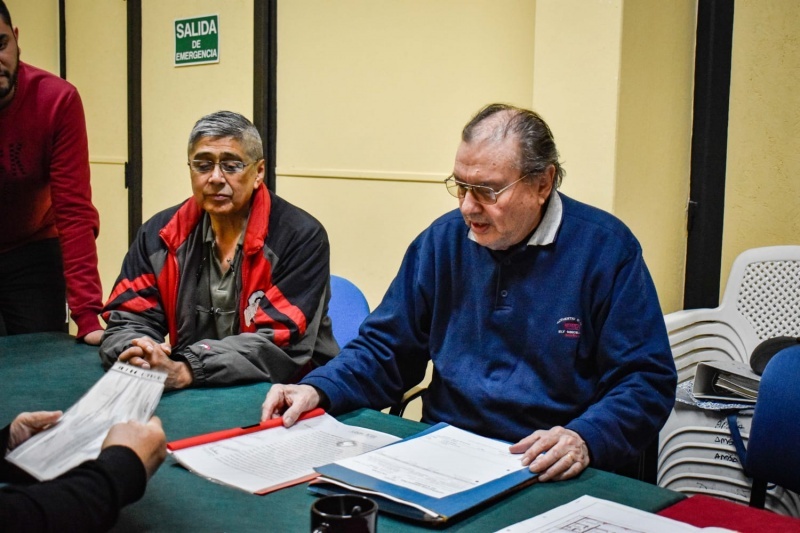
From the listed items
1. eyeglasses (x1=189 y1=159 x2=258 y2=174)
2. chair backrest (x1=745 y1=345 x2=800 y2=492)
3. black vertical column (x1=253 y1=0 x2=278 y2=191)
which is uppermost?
black vertical column (x1=253 y1=0 x2=278 y2=191)

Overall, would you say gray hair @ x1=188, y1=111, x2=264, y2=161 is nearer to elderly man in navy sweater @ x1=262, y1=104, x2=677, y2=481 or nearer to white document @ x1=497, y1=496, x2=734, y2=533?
elderly man in navy sweater @ x1=262, y1=104, x2=677, y2=481

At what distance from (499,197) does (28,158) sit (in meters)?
1.56

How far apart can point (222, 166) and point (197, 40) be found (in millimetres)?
2059

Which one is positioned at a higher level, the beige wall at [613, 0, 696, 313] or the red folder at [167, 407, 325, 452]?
the beige wall at [613, 0, 696, 313]

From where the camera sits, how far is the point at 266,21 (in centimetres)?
371

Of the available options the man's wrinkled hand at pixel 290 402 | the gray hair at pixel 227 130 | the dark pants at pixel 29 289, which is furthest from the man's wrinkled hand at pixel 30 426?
the dark pants at pixel 29 289

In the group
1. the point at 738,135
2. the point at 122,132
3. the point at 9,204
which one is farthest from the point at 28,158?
the point at 738,135

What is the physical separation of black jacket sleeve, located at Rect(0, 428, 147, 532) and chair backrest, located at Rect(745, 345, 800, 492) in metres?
1.25

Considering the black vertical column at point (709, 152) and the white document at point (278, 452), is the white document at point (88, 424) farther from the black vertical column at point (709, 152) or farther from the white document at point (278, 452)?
the black vertical column at point (709, 152)

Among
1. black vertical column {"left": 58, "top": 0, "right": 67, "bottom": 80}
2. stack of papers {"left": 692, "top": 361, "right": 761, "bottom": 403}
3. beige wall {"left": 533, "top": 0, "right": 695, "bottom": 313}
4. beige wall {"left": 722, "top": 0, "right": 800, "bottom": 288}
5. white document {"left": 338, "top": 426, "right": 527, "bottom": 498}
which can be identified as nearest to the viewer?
white document {"left": 338, "top": 426, "right": 527, "bottom": 498}

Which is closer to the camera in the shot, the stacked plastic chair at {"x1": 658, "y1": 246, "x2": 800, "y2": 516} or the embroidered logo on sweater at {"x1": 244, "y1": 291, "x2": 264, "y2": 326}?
the embroidered logo on sweater at {"x1": 244, "y1": 291, "x2": 264, "y2": 326}

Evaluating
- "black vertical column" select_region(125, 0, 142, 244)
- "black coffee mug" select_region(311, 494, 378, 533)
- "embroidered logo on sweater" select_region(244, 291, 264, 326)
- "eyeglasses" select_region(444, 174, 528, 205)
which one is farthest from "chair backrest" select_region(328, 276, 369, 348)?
"black vertical column" select_region(125, 0, 142, 244)

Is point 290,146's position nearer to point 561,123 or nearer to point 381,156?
point 381,156

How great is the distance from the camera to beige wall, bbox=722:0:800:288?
9.09 feet
